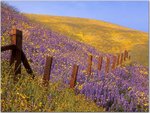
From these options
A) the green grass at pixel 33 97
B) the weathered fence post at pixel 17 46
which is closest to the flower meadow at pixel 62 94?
the green grass at pixel 33 97

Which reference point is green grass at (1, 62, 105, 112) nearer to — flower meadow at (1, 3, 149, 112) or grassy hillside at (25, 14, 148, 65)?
flower meadow at (1, 3, 149, 112)

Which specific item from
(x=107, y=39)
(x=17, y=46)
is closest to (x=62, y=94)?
(x=17, y=46)

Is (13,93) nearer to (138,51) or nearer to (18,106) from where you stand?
(18,106)

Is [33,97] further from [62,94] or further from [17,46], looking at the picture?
[17,46]

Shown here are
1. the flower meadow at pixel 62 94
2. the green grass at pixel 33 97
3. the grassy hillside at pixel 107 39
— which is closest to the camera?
the green grass at pixel 33 97

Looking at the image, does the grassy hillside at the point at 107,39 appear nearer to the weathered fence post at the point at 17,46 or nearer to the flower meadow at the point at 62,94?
the flower meadow at the point at 62,94

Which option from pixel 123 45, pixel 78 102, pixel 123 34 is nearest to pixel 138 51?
pixel 123 45

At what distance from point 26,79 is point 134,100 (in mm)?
4023

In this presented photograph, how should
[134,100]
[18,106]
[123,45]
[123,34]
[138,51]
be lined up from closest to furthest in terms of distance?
[18,106] < [134,100] < [138,51] < [123,45] < [123,34]

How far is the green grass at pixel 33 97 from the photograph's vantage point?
762 cm

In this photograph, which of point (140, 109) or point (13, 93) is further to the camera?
point (140, 109)

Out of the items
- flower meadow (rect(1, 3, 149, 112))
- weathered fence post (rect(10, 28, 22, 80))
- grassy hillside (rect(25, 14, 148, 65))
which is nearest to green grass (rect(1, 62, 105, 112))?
flower meadow (rect(1, 3, 149, 112))

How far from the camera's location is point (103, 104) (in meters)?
10.6

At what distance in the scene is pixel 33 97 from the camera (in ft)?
27.4
